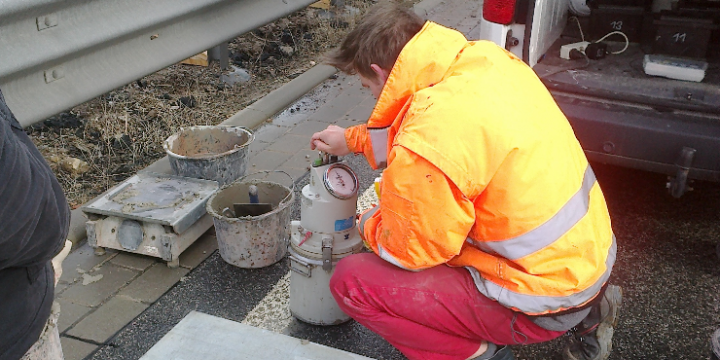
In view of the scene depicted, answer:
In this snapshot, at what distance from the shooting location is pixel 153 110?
4559mm

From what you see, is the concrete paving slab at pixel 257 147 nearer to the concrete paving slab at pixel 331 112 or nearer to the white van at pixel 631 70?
the concrete paving slab at pixel 331 112

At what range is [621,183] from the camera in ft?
13.0

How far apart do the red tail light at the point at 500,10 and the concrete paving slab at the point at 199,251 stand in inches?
75.4

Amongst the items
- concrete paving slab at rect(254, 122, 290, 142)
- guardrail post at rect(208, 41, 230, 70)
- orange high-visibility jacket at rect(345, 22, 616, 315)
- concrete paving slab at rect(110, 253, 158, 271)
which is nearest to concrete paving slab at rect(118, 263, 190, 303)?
concrete paving slab at rect(110, 253, 158, 271)

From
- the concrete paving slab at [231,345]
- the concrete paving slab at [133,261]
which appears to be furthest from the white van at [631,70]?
the concrete paving slab at [133,261]

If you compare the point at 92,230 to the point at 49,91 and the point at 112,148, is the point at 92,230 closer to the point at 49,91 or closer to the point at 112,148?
the point at 49,91

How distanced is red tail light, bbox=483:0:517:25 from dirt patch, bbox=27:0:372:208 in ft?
6.34

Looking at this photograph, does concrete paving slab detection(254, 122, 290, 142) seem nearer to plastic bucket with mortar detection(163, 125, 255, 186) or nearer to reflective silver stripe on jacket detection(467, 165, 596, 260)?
plastic bucket with mortar detection(163, 125, 255, 186)

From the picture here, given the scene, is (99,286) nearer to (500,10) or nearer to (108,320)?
(108,320)

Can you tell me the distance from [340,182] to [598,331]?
1110 millimetres

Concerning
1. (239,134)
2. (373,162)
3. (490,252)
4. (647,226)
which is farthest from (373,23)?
(647,226)

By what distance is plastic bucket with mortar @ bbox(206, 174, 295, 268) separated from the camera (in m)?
2.92

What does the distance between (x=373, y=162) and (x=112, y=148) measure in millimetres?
2389

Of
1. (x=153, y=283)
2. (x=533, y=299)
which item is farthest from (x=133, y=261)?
(x=533, y=299)
